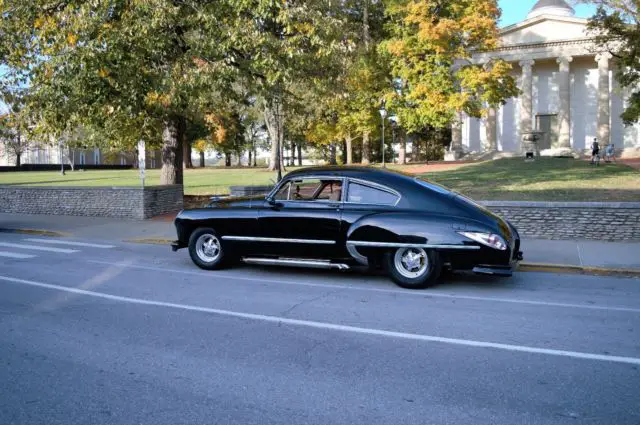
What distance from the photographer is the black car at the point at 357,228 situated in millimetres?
7594

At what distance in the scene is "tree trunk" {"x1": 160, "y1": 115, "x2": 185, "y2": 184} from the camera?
64.7 ft

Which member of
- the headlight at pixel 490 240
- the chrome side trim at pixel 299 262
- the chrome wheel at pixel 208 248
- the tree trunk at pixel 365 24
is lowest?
the chrome side trim at pixel 299 262

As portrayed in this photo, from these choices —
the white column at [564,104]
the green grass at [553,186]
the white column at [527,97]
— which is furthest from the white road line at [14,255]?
the white column at [564,104]

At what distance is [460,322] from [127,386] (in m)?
3.48

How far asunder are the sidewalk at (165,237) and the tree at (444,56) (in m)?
23.4

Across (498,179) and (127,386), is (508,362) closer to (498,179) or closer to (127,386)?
(127,386)

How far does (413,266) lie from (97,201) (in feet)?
45.0

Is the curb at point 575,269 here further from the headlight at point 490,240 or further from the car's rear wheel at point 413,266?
the car's rear wheel at point 413,266

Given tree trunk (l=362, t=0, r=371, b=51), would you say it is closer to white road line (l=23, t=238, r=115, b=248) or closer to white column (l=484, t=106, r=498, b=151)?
white column (l=484, t=106, r=498, b=151)

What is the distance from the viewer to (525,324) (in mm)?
6062

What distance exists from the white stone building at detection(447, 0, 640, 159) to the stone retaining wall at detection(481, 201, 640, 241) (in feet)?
127

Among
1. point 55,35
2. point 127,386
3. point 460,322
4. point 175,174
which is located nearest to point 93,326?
point 127,386

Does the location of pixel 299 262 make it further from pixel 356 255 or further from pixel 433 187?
pixel 433 187

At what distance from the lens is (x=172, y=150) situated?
1994cm
